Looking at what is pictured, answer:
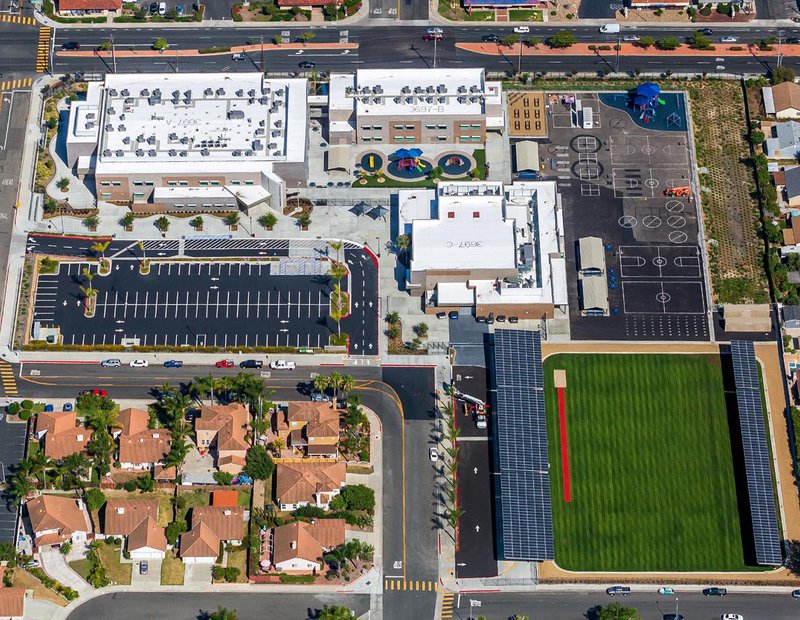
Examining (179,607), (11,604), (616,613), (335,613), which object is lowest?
(616,613)

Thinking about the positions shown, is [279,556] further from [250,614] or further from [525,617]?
[525,617]

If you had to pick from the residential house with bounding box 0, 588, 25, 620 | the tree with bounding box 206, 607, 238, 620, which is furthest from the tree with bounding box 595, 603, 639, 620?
the residential house with bounding box 0, 588, 25, 620

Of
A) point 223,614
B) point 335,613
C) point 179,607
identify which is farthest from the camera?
point 179,607

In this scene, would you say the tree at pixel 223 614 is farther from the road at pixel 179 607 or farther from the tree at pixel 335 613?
the tree at pixel 335 613

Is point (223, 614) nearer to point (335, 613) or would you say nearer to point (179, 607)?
point (179, 607)

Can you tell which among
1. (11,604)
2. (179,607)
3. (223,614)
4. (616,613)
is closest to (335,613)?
(223,614)

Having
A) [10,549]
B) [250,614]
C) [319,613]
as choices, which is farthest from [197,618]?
[10,549]

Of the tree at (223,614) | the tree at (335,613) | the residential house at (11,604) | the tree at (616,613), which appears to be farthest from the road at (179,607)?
the tree at (616,613)
